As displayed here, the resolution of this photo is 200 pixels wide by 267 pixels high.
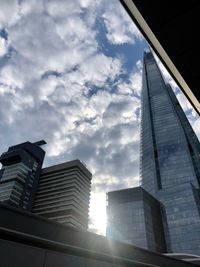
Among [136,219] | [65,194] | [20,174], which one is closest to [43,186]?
[20,174]

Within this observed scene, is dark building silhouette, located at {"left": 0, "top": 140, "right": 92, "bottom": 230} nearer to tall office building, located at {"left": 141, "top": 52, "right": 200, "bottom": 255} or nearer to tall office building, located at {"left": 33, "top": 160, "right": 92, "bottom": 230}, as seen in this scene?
tall office building, located at {"left": 33, "top": 160, "right": 92, "bottom": 230}

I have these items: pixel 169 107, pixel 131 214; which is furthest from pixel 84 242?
pixel 169 107

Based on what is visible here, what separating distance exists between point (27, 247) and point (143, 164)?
564 ft

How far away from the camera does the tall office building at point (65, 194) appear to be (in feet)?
419

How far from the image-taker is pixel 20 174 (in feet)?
435

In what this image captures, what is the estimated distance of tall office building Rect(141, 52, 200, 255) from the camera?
117 m

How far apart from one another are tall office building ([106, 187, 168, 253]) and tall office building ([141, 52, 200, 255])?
7.90m

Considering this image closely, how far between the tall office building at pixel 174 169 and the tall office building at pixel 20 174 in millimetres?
75045

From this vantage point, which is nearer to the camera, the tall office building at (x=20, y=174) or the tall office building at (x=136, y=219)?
the tall office building at (x=136, y=219)

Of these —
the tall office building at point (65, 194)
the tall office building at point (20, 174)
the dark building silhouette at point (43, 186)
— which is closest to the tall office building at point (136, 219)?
the tall office building at point (65, 194)

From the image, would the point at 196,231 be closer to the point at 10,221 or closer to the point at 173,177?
the point at 173,177

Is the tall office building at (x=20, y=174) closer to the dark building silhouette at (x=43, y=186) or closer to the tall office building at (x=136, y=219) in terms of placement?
the dark building silhouette at (x=43, y=186)

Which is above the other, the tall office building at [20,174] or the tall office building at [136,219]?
the tall office building at [20,174]

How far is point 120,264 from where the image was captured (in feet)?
38.4
